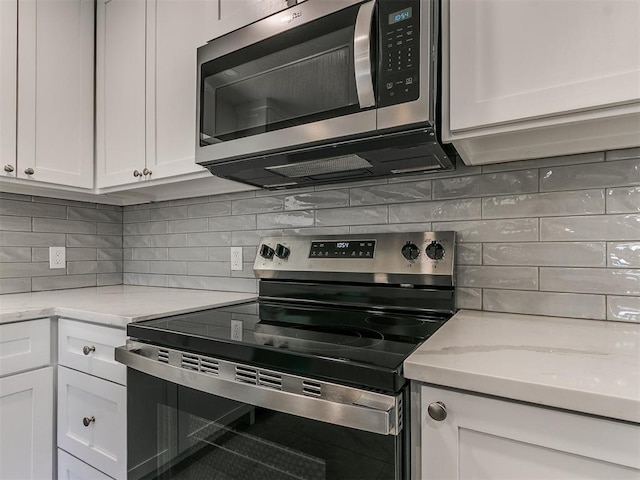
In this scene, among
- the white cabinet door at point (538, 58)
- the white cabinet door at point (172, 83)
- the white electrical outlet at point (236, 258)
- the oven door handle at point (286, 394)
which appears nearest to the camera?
the oven door handle at point (286, 394)

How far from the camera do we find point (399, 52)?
3.08ft

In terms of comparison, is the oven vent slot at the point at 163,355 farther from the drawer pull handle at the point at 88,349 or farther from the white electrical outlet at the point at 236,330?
the drawer pull handle at the point at 88,349

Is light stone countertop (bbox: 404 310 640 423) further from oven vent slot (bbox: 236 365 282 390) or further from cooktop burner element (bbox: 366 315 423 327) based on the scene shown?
oven vent slot (bbox: 236 365 282 390)

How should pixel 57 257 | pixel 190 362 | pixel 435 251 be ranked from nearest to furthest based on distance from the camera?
pixel 190 362 < pixel 435 251 < pixel 57 257

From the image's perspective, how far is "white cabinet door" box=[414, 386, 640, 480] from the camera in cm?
56

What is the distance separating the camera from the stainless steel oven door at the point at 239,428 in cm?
70

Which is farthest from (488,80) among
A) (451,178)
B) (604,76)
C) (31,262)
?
(31,262)

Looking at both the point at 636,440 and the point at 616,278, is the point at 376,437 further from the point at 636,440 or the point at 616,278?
the point at 616,278

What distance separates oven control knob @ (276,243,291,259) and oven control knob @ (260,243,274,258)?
39 mm

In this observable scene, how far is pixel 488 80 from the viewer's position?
0.91 metres

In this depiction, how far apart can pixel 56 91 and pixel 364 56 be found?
1535 mm

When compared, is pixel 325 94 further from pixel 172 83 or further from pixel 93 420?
pixel 93 420

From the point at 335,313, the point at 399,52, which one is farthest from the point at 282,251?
the point at 399,52

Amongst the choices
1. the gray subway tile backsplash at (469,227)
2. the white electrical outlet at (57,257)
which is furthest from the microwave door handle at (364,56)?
the white electrical outlet at (57,257)
